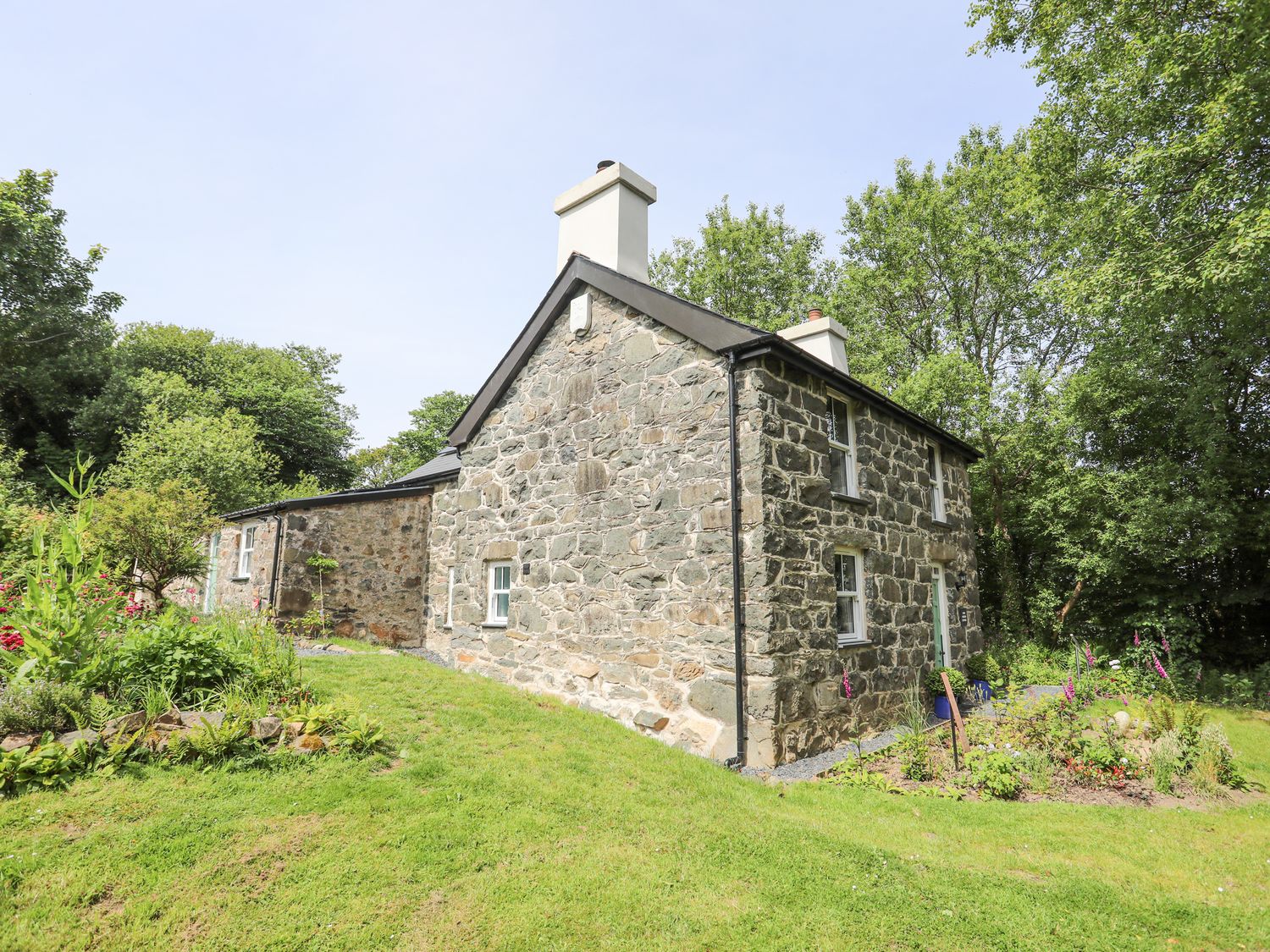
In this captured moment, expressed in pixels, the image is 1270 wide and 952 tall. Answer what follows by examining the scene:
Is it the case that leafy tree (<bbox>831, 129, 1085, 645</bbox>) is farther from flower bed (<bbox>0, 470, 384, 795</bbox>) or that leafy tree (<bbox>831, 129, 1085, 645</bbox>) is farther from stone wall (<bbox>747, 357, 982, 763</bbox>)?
flower bed (<bbox>0, 470, 384, 795</bbox>)

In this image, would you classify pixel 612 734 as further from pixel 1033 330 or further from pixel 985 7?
pixel 1033 330

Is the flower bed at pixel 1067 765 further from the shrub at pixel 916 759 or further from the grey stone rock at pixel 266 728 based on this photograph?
the grey stone rock at pixel 266 728

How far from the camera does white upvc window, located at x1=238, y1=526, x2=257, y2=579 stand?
16136 mm

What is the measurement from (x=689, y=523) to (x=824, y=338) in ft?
17.8

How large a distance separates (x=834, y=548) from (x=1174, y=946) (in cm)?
547

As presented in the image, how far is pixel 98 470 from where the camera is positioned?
26.8m

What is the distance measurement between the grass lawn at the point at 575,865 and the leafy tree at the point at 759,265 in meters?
23.7

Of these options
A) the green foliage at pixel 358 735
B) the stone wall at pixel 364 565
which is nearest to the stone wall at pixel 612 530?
the stone wall at pixel 364 565

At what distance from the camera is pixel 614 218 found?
1069 centimetres

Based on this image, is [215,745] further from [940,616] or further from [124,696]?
[940,616]

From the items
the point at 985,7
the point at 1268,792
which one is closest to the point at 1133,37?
the point at 985,7

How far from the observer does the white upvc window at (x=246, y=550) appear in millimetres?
16136

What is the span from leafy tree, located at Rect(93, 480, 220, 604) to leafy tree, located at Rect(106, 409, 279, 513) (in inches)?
378

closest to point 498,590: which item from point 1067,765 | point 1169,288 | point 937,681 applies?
point 937,681
